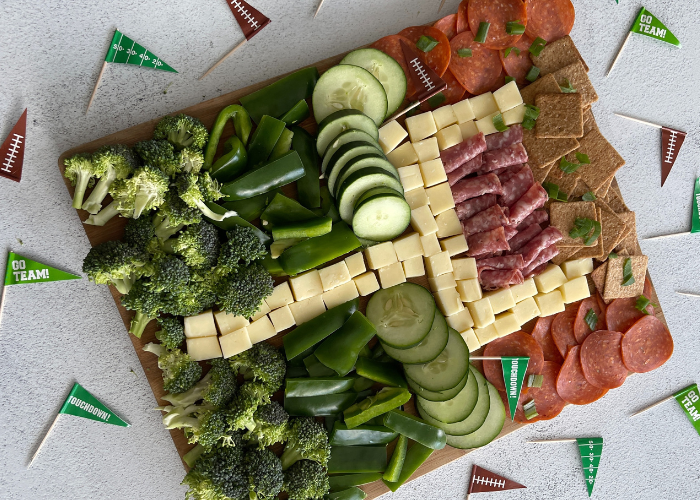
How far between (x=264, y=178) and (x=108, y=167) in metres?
0.92

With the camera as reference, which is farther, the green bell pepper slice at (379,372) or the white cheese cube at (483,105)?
the white cheese cube at (483,105)

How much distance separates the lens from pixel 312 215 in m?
3.38

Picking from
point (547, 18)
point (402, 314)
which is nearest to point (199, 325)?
point (402, 314)

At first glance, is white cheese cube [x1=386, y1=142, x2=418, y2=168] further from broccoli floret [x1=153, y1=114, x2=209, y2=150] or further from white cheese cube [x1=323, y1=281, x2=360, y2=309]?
broccoli floret [x1=153, y1=114, x2=209, y2=150]

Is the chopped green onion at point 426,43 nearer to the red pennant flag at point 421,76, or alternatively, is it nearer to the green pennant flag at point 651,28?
the red pennant flag at point 421,76

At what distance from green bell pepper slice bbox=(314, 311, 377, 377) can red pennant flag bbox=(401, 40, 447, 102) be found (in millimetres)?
1588

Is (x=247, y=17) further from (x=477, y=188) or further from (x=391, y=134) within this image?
(x=477, y=188)

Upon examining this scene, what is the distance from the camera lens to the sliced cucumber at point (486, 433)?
3.73 m

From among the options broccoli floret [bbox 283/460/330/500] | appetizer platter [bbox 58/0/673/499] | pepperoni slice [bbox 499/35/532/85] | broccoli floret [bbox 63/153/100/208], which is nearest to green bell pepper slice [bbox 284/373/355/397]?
appetizer platter [bbox 58/0/673/499]

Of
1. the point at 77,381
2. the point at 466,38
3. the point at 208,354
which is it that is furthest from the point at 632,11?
the point at 77,381

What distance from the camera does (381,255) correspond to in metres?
3.52

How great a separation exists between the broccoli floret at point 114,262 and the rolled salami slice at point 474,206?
2139 millimetres

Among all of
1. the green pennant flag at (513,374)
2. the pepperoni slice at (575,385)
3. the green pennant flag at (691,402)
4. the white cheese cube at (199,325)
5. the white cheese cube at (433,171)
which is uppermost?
the white cheese cube at (433,171)

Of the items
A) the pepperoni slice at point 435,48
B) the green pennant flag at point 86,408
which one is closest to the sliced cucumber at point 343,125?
the pepperoni slice at point 435,48
